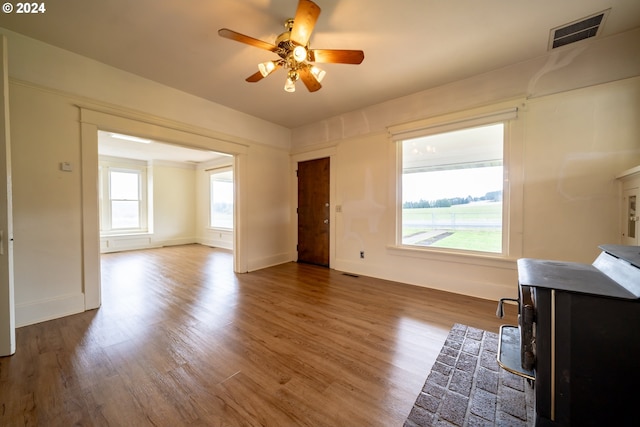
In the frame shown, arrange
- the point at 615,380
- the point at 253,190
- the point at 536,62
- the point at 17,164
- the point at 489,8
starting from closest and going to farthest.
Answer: the point at 615,380 < the point at 489,8 < the point at 17,164 < the point at 536,62 < the point at 253,190

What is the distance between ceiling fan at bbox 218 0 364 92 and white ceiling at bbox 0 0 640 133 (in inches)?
9.9

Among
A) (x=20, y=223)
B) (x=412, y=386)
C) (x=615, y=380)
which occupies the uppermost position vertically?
(x=20, y=223)

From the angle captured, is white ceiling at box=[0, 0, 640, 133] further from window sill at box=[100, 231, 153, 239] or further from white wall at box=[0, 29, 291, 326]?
window sill at box=[100, 231, 153, 239]

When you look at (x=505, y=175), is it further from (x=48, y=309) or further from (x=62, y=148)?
(x=48, y=309)

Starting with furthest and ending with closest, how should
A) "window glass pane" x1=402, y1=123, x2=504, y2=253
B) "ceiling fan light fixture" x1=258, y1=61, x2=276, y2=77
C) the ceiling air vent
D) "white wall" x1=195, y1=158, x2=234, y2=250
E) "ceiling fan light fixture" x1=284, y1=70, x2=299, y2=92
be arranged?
"white wall" x1=195, y1=158, x2=234, y2=250, "window glass pane" x1=402, y1=123, x2=504, y2=253, "ceiling fan light fixture" x1=284, y1=70, x2=299, y2=92, "ceiling fan light fixture" x1=258, y1=61, x2=276, y2=77, the ceiling air vent

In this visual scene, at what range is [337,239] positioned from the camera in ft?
A: 14.3

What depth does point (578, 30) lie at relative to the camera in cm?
218

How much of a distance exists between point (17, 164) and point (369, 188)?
415 centimetres

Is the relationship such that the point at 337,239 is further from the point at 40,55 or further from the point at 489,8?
the point at 40,55

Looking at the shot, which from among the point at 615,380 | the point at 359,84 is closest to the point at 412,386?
the point at 615,380

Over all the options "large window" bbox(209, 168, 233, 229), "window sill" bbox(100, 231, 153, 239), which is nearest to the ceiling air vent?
"large window" bbox(209, 168, 233, 229)

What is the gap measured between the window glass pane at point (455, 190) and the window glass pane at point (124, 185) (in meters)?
7.54

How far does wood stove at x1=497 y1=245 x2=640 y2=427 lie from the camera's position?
896mm

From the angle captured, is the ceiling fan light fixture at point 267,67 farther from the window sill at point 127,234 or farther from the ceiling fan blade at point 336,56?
the window sill at point 127,234
